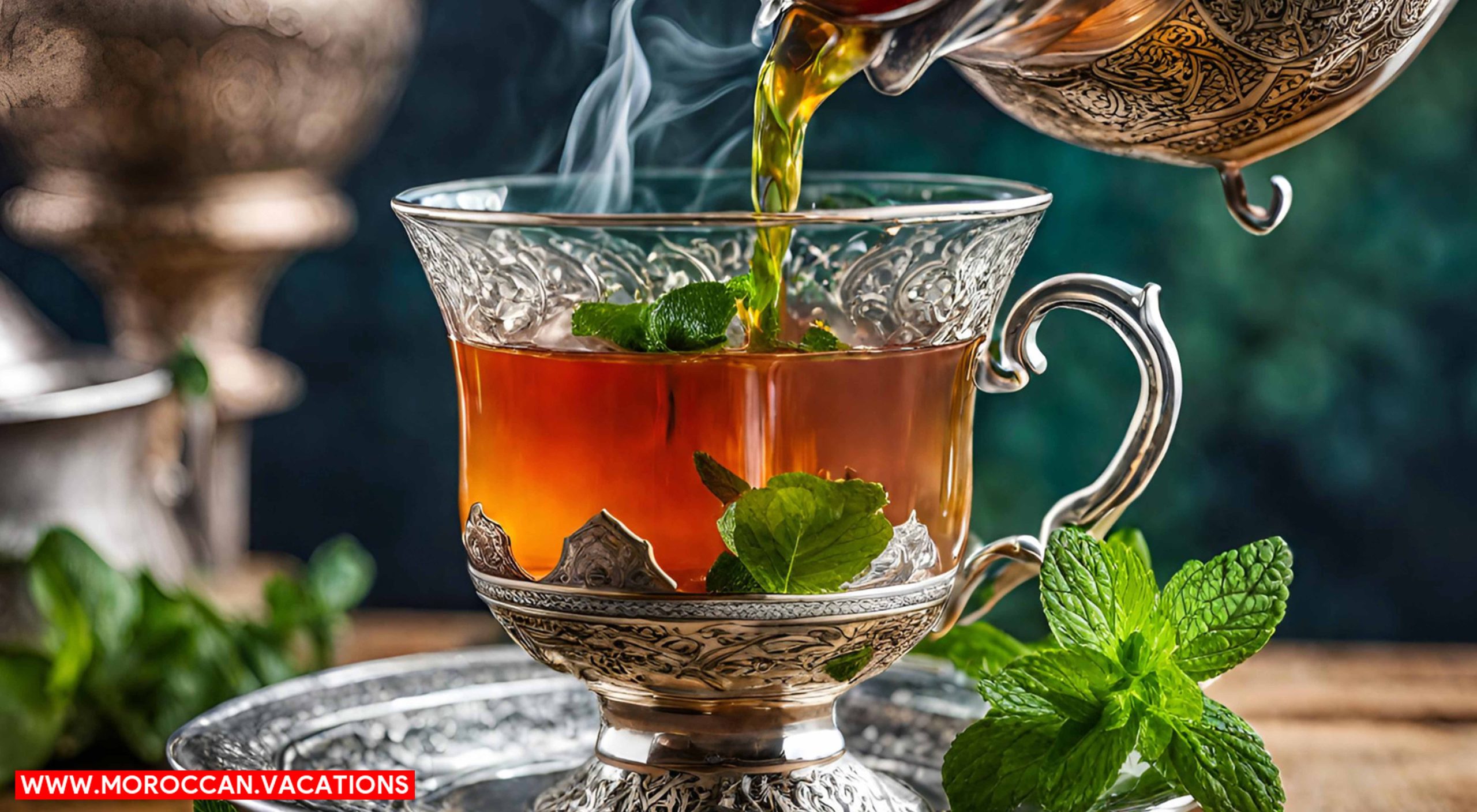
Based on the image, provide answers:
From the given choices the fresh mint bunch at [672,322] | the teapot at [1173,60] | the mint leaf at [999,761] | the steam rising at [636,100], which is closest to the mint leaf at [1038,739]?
the mint leaf at [999,761]

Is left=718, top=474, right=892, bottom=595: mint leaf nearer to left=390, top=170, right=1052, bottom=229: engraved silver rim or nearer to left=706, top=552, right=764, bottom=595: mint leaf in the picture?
left=706, top=552, right=764, bottom=595: mint leaf

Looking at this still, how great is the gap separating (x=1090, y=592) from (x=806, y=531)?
8.6 inches

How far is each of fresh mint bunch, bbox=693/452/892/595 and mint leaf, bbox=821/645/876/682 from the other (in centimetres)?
6

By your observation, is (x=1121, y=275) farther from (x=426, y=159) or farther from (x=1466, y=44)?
(x=426, y=159)

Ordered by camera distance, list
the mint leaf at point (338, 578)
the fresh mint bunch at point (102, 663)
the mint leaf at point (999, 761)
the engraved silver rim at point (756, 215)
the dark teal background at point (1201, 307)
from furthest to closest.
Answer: the dark teal background at point (1201, 307) → the mint leaf at point (338, 578) → the fresh mint bunch at point (102, 663) → the mint leaf at point (999, 761) → the engraved silver rim at point (756, 215)

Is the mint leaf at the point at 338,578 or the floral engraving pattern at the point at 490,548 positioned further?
the mint leaf at the point at 338,578

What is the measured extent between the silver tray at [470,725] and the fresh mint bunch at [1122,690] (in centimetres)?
16

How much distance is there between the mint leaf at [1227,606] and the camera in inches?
40.1

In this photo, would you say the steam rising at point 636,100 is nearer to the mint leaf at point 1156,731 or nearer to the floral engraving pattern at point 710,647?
the floral engraving pattern at point 710,647

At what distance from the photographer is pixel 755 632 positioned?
3.15 ft

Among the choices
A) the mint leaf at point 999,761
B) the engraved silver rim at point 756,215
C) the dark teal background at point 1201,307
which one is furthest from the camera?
the dark teal background at point 1201,307

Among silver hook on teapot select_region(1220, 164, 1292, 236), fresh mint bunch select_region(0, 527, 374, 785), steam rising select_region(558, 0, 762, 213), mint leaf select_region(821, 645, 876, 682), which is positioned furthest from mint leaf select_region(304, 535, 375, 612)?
silver hook on teapot select_region(1220, 164, 1292, 236)

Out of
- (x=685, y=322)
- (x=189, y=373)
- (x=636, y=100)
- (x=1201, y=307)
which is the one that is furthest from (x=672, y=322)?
(x=1201, y=307)

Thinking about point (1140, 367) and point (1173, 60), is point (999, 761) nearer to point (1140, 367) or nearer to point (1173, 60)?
point (1140, 367)
